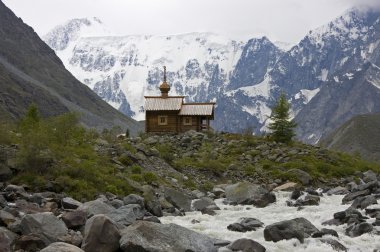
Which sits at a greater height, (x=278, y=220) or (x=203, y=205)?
(x=203, y=205)

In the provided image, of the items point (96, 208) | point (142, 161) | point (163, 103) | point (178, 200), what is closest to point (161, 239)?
point (96, 208)

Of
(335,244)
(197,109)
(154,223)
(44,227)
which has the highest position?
(197,109)

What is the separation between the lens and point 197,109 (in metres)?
70.8

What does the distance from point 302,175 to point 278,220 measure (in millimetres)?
20278

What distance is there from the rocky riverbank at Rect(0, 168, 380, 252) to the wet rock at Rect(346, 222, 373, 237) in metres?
0.01

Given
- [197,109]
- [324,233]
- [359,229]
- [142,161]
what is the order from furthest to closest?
[197,109] → [142,161] → [359,229] → [324,233]

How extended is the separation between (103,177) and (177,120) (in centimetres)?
3995

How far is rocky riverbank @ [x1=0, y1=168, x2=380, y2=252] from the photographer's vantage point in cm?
1633

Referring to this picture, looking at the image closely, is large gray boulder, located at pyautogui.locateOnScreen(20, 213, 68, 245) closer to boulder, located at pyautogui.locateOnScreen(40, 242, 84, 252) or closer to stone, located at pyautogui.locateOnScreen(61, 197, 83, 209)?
boulder, located at pyautogui.locateOnScreen(40, 242, 84, 252)

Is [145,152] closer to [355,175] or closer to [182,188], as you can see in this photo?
[182,188]

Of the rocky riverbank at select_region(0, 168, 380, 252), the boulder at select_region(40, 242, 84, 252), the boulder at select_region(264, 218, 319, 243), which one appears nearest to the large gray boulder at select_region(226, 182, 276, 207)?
the rocky riverbank at select_region(0, 168, 380, 252)

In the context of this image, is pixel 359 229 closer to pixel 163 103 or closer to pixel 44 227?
pixel 44 227

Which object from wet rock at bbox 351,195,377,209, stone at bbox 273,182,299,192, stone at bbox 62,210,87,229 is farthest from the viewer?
stone at bbox 273,182,299,192

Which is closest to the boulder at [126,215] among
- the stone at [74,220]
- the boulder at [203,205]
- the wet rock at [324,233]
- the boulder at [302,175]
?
the stone at [74,220]
